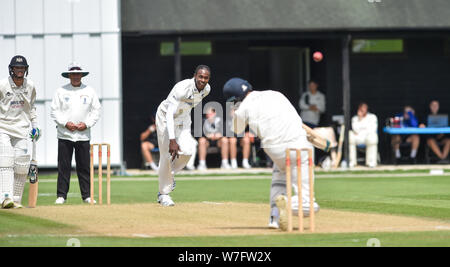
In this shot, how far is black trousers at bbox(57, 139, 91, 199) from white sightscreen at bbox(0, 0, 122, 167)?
886 centimetres

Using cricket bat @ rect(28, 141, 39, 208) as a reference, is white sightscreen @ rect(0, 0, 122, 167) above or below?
above

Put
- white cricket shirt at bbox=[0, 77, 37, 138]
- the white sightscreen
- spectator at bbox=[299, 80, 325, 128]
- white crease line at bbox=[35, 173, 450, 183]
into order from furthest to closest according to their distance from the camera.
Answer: spectator at bbox=[299, 80, 325, 128]
the white sightscreen
white crease line at bbox=[35, 173, 450, 183]
white cricket shirt at bbox=[0, 77, 37, 138]

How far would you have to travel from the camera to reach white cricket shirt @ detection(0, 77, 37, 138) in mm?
14219

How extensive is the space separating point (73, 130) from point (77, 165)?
0.56m

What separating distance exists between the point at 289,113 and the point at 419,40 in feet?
57.8

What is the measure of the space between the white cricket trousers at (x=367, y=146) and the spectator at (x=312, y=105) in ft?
3.33

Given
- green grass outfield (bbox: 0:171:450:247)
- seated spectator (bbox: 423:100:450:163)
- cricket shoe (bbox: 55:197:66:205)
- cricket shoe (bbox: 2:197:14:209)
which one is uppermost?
seated spectator (bbox: 423:100:450:163)

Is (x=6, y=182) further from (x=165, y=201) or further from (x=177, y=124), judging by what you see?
(x=177, y=124)

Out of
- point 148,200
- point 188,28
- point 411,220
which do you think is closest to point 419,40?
point 188,28

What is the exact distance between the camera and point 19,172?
14.5 metres

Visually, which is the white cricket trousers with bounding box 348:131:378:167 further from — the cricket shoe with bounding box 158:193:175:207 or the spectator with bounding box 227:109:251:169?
the cricket shoe with bounding box 158:193:175:207

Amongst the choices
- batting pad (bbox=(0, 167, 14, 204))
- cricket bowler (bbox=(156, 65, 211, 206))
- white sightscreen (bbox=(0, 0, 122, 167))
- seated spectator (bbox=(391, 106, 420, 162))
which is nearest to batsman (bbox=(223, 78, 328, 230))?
cricket bowler (bbox=(156, 65, 211, 206))
